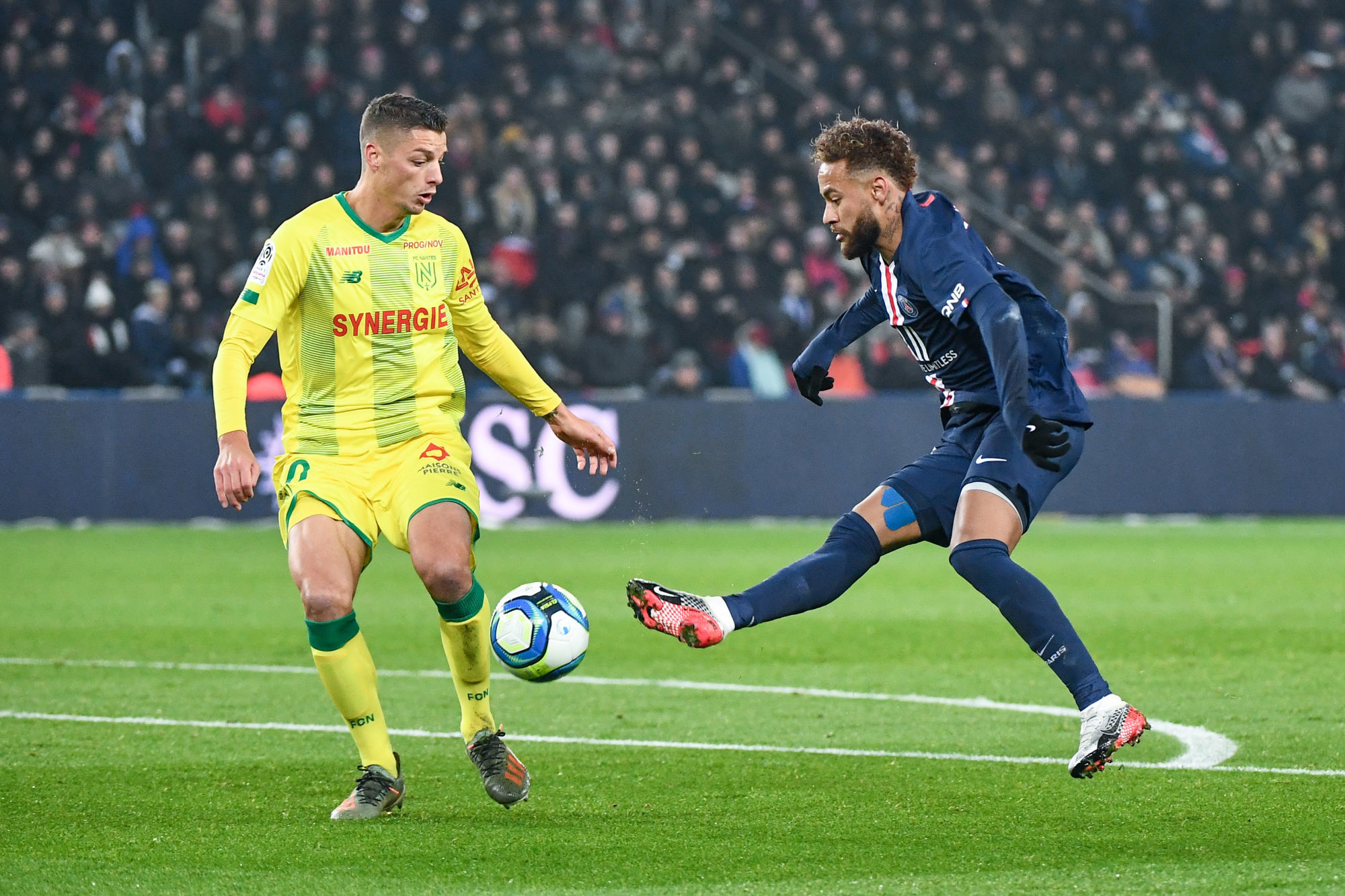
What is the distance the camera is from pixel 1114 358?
60.4 feet

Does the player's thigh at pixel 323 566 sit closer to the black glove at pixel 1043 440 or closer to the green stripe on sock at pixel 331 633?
the green stripe on sock at pixel 331 633

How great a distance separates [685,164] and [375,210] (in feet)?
47.0

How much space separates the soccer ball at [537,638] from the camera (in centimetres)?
493

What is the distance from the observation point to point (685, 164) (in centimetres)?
1931

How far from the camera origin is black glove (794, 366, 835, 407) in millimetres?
Result: 5727

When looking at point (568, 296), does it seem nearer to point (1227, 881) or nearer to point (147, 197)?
point (147, 197)

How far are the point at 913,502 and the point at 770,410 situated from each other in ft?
35.7

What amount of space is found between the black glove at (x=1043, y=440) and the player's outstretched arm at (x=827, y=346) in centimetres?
91

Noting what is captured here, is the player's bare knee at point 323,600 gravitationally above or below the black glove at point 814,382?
below

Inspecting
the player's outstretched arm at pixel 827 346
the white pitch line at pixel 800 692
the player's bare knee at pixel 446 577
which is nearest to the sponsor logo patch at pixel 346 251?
the player's bare knee at pixel 446 577

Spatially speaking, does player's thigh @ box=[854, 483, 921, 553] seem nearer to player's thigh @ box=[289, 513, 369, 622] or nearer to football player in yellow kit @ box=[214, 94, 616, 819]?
football player in yellow kit @ box=[214, 94, 616, 819]

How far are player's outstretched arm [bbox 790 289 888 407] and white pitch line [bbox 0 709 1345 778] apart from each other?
1155 mm

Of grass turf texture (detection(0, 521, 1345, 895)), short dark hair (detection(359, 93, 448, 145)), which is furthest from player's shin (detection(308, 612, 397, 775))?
short dark hair (detection(359, 93, 448, 145))

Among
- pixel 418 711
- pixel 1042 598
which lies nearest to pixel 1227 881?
pixel 1042 598
